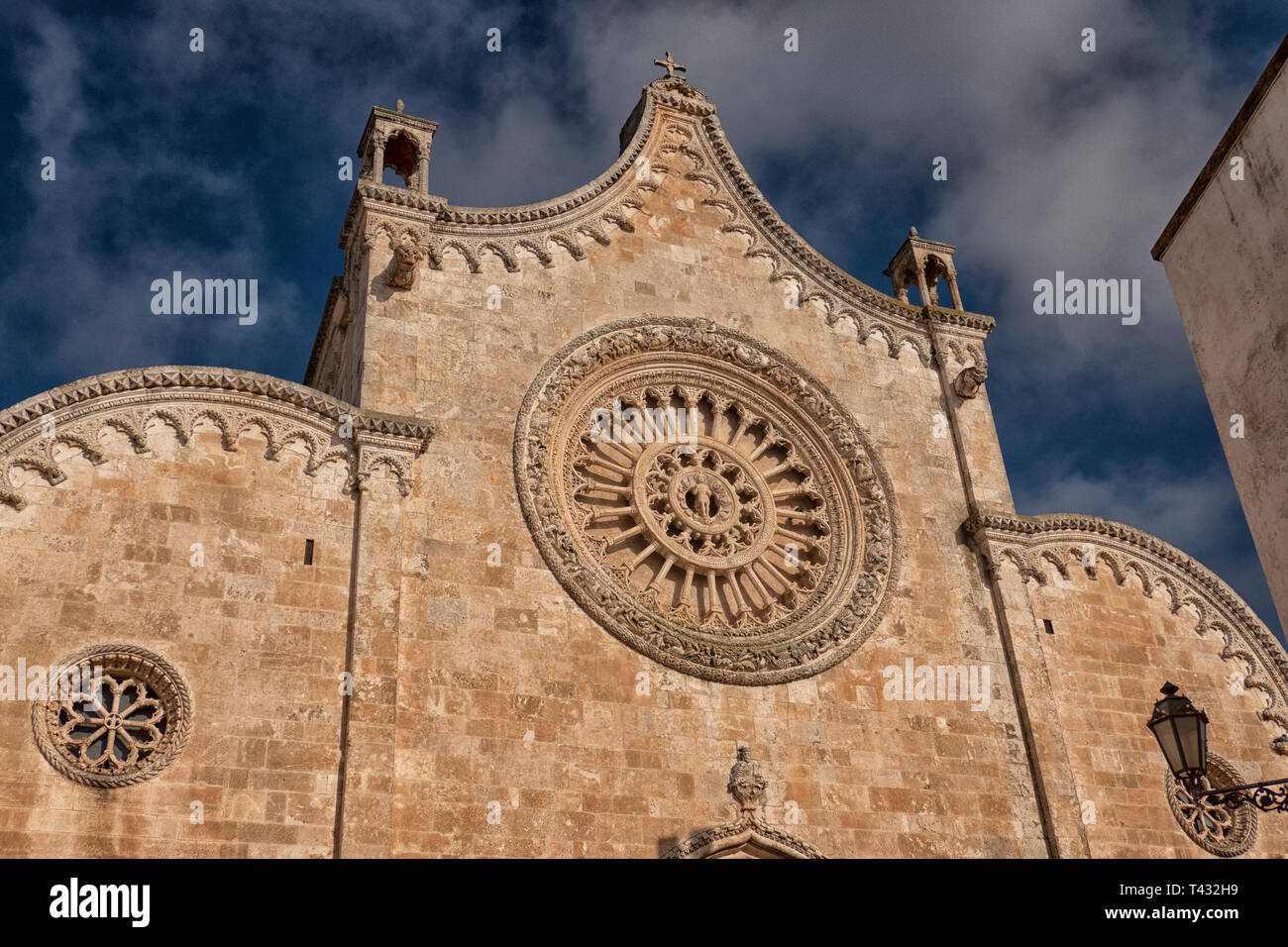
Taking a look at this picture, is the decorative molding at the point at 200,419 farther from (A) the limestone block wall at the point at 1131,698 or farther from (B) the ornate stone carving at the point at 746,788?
(A) the limestone block wall at the point at 1131,698

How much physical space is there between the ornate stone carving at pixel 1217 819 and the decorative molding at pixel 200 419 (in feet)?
36.9

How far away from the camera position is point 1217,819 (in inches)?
682

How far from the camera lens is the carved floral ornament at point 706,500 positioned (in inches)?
628

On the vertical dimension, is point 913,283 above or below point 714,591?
above

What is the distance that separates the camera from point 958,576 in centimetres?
1811

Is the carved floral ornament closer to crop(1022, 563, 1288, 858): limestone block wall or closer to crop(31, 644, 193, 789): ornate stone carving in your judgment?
crop(1022, 563, 1288, 858): limestone block wall

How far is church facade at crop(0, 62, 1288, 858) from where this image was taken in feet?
42.3

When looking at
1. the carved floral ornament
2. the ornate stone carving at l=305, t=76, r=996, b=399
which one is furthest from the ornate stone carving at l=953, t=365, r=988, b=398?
the carved floral ornament

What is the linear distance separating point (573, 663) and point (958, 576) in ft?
20.7

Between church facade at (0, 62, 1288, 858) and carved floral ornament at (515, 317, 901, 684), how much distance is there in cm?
5
